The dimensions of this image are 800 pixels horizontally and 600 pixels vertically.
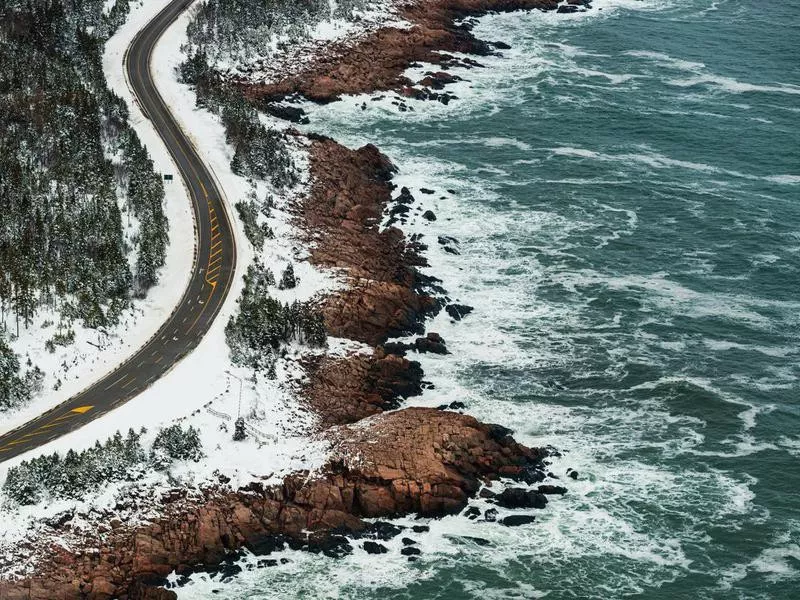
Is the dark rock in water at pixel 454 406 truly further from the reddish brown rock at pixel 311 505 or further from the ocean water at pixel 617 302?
the reddish brown rock at pixel 311 505

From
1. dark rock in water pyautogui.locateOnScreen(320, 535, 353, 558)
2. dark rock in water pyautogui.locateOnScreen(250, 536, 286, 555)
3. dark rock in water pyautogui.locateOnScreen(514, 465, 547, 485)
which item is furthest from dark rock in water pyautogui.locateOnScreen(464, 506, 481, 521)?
dark rock in water pyautogui.locateOnScreen(250, 536, 286, 555)

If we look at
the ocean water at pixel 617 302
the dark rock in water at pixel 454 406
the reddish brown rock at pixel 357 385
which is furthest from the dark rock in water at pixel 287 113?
the dark rock in water at pixel 454 406

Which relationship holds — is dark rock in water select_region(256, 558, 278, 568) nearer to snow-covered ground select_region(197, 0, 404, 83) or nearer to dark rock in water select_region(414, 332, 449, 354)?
dark rock in water select_region(414, 332, 449, 354)

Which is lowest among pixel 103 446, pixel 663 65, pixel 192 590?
pixel 192 590

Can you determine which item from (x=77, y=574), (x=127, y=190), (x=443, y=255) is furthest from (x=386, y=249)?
(x=77, y=574)

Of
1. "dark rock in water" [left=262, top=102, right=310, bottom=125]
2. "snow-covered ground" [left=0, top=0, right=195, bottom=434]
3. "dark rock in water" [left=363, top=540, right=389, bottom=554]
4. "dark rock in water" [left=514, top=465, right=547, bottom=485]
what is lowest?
"dark rock in water" [left=363, top=540, right=389, bottom=554]

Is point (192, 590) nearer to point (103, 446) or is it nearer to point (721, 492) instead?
point (103, 446)
